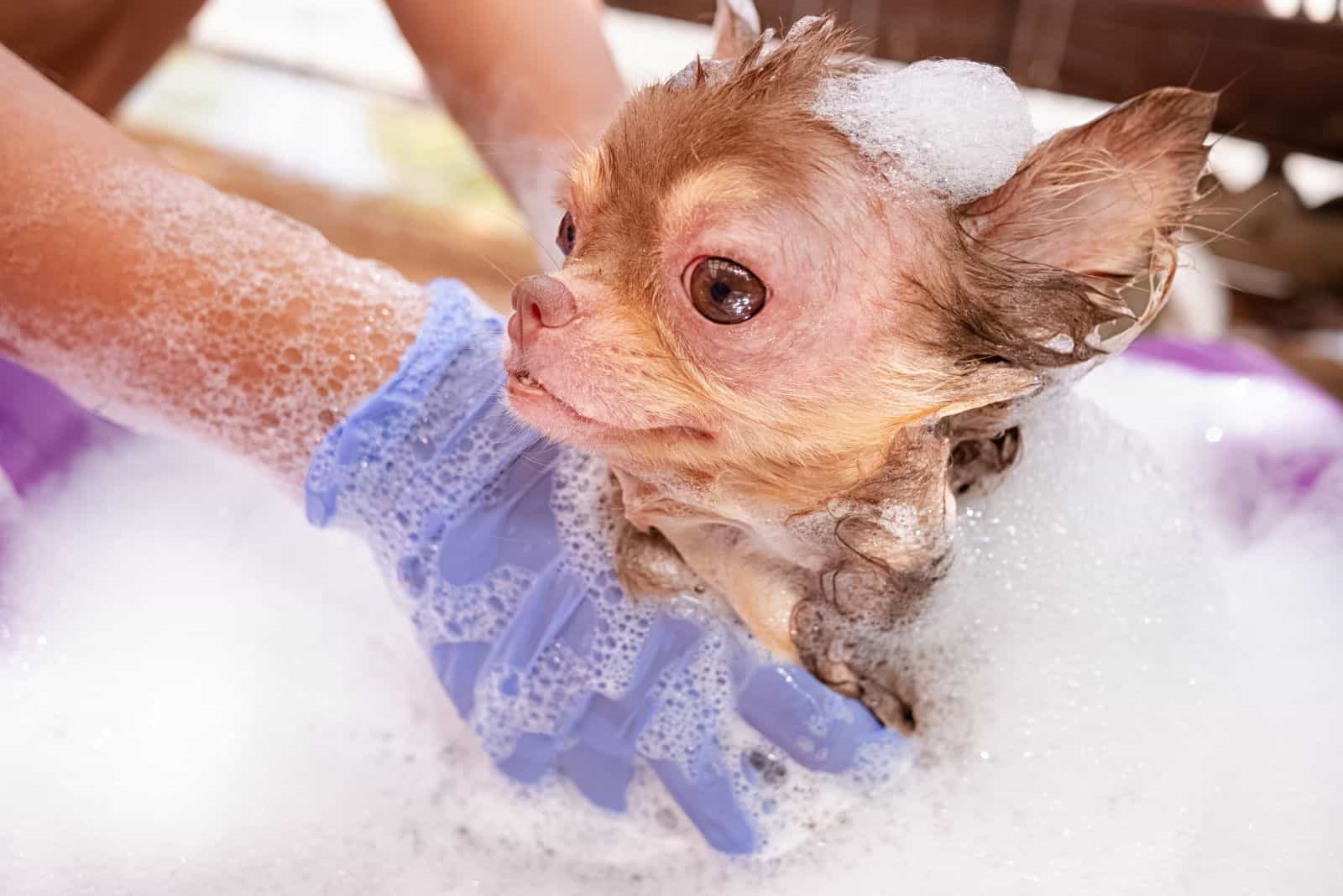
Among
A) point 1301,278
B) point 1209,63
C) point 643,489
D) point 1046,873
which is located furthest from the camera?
point 1301,278

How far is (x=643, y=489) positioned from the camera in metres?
0.72

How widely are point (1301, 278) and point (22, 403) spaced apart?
1909mm

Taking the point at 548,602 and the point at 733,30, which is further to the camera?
the point at 548,602

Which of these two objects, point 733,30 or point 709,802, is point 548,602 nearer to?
Answer: point 709,802

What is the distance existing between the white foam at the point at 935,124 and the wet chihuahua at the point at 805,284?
0.01 metres

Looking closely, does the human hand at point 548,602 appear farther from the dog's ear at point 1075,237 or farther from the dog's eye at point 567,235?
the dog's ear at point 1075,237

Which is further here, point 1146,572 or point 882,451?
point 1146,572

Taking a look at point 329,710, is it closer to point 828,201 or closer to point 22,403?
point 22,403

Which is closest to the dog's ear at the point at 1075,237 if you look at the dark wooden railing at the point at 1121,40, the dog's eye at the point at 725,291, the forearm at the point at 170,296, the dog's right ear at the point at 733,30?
the dog's eye at the point at 725,291

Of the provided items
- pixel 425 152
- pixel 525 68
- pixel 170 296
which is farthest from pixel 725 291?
pixel 425 152

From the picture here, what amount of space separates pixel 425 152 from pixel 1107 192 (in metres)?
1.70

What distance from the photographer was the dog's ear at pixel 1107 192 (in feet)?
1.88

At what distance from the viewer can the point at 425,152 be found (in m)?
2.11

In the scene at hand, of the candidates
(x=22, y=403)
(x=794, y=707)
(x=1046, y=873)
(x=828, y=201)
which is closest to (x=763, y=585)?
(x=794, y=707)
